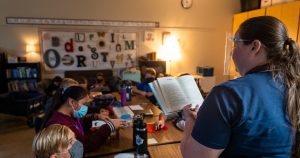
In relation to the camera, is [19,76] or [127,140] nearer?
[127,140]

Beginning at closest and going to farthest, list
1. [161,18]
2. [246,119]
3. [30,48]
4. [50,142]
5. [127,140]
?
[246,119], [50,142], [127,140], [30,48], [161,18]

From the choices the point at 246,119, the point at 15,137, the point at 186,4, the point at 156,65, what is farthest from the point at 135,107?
the point at 186,4

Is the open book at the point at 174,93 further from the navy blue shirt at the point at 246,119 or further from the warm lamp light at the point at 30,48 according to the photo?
the warm lamp light at the point at 30,48

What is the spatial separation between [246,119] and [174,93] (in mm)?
717

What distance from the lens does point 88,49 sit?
5055 mm

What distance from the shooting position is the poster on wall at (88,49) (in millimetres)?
4828

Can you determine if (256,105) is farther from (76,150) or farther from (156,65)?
(156,65)

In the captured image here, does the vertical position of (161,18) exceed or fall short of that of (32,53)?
it exceeds it

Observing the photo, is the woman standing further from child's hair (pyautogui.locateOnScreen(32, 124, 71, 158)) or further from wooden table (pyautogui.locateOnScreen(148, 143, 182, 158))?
child's hair (pyautogui.locateOnScreen(32, 124, 71, 158))

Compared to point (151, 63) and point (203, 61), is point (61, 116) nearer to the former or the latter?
point (151, 63)

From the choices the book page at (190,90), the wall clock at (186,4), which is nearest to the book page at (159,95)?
the book page at (190,90)

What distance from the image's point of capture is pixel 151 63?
16.9 feet

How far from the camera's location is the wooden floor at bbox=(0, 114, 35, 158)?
285 centimetres

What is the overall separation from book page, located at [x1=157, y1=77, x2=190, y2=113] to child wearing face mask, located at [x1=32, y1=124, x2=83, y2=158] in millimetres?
566
